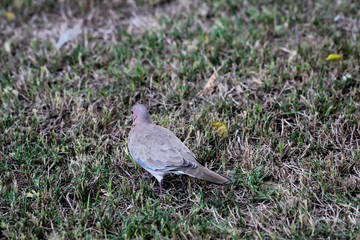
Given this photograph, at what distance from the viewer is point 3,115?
411cm

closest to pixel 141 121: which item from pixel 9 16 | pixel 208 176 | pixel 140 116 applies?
pixel 140 116

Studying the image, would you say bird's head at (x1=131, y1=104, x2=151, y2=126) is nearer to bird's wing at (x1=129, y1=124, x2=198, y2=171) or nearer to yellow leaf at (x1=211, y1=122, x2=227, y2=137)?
bird's wing at (x1=129, y1=124, x2=198, y2=171)

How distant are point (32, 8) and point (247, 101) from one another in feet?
12.5

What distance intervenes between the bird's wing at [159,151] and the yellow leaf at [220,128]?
583 millimetres

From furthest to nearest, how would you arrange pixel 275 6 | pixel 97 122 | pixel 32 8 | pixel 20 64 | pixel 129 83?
pixel 32 8
pixel 275 6
pixel 20 64
pixel 129 83
pixel 97 122

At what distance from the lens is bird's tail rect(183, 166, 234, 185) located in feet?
10.0

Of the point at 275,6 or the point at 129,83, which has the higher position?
the point at 275,6

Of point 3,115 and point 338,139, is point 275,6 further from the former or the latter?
point 3,115

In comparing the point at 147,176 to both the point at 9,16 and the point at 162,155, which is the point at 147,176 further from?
the point at 9,16

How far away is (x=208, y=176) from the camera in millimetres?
3078

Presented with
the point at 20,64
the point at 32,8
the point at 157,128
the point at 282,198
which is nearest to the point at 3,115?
the point at 20,64

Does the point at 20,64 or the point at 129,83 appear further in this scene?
the point at 20,64

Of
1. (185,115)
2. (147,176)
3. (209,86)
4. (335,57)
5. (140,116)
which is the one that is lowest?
(147,176)

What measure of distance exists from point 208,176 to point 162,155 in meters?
0.43
